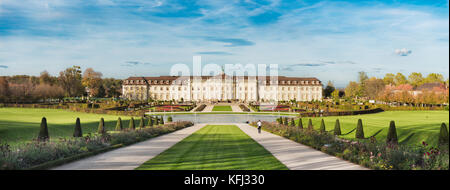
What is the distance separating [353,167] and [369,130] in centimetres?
1154

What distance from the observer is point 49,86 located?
38.8 m

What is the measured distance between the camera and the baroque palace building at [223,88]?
271ft

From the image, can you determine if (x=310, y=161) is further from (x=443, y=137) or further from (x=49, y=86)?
(x=49, y=86)

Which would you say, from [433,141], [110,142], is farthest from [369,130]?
[110,142]

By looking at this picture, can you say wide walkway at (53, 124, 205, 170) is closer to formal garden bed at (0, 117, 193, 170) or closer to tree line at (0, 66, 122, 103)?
formal garden bed at (0, 117, 193, 170)

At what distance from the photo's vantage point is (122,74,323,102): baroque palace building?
82750 mm

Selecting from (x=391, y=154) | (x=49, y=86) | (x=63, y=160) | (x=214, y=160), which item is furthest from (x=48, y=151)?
(x=49, y=86)

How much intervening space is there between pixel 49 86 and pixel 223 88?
4941 cm

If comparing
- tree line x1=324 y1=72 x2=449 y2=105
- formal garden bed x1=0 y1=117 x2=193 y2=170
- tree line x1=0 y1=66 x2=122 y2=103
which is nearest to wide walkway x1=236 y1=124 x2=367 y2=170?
formal garden bed x1=0 y1=117 x2=193 y2=170

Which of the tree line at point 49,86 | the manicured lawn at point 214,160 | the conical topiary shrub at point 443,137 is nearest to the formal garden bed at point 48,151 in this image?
the manicured lawn at point 214,160

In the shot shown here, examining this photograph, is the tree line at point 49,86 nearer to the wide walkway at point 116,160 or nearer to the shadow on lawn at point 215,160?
the wide walkway at point 116,160

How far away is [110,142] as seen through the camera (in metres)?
Answer: 12.7

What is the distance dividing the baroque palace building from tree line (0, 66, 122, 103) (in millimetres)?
8142

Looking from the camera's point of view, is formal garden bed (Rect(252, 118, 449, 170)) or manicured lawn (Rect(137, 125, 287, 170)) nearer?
formal garden bed (Rect(252, 118, 449, 170))
